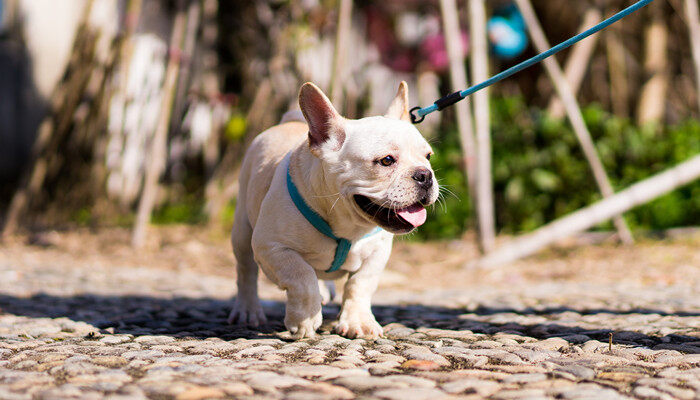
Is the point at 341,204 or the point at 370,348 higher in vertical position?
the point at 341,204

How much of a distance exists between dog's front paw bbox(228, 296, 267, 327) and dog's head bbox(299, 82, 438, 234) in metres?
0.95

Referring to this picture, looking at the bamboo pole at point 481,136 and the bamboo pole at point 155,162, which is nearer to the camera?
the bamboo pole at point 481,136

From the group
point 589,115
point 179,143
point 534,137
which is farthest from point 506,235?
point 179,143

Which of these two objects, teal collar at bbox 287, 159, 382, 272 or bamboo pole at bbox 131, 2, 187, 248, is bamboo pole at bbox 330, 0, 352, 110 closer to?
bamboo pole at bbox 131, 2, 187, 248

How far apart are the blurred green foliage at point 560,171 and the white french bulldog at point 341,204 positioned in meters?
4.13

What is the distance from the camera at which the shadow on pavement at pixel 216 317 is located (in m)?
3.15

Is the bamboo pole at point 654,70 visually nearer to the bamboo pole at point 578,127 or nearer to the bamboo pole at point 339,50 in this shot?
the bamboo pole at point 578,127

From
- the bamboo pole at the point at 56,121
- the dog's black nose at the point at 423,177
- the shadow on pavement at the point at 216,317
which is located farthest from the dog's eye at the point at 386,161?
the bamboo pole at the point at 56,121

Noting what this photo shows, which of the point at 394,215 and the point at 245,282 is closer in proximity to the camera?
the point at 394,215

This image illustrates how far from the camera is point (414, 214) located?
2.88 meters

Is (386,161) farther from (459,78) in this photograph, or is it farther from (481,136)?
(459,78)

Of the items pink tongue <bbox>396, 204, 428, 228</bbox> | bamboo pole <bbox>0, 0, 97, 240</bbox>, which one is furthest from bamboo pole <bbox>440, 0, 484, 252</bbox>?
bamboo pole <bbox>0, 0, 97, 240</bbox>

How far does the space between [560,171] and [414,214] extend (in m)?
4.89

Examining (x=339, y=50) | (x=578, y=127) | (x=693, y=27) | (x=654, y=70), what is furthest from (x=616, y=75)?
(x=339, y=50)
